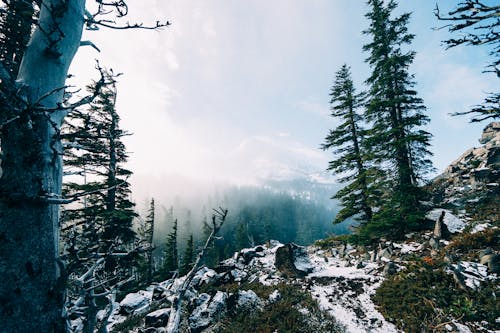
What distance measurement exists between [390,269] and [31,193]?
1306 cm

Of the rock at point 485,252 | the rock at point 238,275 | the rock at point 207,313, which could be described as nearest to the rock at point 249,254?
the rock at point 238,275

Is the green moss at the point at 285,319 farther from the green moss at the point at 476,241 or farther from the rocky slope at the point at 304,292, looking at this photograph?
the green moss at the point at 476,241

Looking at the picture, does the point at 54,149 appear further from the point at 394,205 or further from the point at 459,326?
the point at 394,205

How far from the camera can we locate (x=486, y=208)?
12.1 meters

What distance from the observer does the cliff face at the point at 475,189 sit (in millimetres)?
12143

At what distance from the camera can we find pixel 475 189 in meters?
14.1

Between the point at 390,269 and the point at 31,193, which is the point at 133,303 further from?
the point at 31,193

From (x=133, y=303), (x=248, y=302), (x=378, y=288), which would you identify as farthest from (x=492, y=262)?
(x=133, y=303)

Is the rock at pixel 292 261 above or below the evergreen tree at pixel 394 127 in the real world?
below

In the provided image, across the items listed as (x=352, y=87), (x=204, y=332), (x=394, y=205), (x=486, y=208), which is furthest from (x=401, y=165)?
(x=204, y=332)

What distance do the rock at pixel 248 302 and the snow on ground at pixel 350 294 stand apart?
114 inches

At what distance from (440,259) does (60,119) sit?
1373cm

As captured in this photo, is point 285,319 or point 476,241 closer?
point 285,319

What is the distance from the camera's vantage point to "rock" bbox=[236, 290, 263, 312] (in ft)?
30.9
